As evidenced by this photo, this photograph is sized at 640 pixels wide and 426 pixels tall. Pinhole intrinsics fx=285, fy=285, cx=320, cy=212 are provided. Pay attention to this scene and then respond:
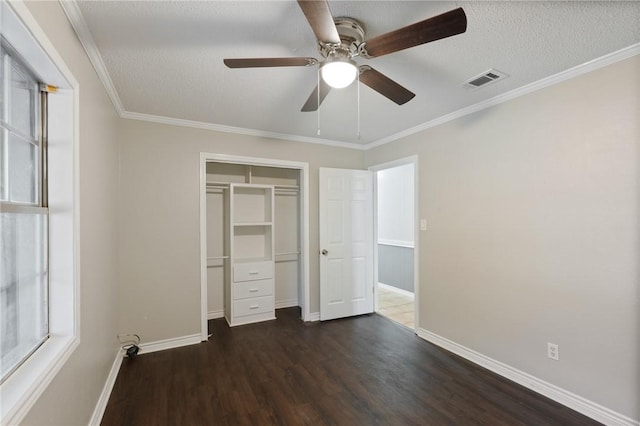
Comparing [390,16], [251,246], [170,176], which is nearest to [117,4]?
[390,16]

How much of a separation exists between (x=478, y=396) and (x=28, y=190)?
315 cm

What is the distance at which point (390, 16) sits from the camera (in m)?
1.54

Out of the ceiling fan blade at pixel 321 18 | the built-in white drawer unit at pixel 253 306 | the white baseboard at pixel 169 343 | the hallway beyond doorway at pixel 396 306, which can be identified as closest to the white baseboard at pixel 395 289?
the hallway beyond doorway at pixel 396 306

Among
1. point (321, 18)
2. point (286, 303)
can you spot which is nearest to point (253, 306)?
point (286, 303)

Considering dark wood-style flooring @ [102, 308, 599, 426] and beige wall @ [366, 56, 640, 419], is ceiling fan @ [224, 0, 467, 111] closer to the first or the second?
beige wall @ [366, 56, 640, 419]

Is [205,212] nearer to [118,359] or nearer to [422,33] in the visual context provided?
[118,359]

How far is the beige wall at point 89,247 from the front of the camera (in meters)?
1.31

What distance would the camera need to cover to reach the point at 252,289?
3762mm

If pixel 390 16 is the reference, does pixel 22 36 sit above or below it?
below

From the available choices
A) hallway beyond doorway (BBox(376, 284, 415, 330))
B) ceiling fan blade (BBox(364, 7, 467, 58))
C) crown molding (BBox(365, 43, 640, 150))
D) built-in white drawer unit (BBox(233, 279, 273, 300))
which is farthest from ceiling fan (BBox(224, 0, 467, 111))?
hallway beyond doorway (BBox(376, 284, 415, 330))

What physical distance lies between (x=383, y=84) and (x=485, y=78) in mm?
1025

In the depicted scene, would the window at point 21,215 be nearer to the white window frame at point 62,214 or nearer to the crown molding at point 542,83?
the white window frame at point 62,214

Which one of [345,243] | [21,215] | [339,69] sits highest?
[339,69]

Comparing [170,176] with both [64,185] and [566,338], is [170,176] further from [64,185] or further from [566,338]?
[566,338]
